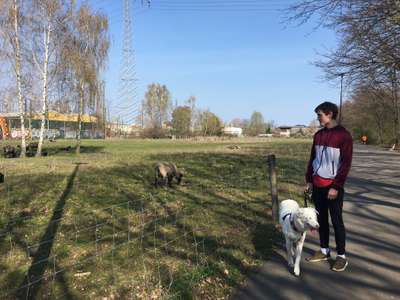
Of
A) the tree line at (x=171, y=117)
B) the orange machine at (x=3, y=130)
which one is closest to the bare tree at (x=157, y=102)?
the tree line at (x=171, y=117)

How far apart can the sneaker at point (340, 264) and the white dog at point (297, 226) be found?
519 mm

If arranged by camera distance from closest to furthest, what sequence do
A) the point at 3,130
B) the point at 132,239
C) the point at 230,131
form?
the point at 132,239, the point at 3,130, the point at 230,131

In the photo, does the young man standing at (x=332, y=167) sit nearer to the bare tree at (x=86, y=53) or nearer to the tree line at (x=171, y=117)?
the bare tree at (x=86, y=53)

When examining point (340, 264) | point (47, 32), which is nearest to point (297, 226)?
point (340, 264)

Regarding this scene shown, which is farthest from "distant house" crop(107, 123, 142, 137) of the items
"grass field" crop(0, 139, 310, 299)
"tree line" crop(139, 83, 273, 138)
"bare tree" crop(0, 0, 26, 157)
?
"grass field" crop(0, 139, 310, 299)

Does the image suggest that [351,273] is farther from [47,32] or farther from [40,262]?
[47,32]

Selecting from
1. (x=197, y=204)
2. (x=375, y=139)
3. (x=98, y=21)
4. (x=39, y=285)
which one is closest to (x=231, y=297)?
(x=39, y=285)

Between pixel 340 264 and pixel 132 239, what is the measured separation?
Answer: 11.4 feet

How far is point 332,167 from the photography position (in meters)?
4.62

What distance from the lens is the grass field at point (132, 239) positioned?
14.6 feet

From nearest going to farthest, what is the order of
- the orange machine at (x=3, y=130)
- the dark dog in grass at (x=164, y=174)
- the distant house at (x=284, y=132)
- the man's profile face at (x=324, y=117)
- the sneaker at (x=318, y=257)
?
the man's profile face at (x=324, y=117)
the sneaker at (x=318, y=257)
the dark dog in grass at (x=164, y=174)
the orange machine at (x=3, y=130)
the distant house at (x=284, y=132)

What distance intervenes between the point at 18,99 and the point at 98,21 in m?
10.3

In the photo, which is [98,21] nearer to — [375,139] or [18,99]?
[18,99]

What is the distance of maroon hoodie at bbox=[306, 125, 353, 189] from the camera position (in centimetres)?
452
